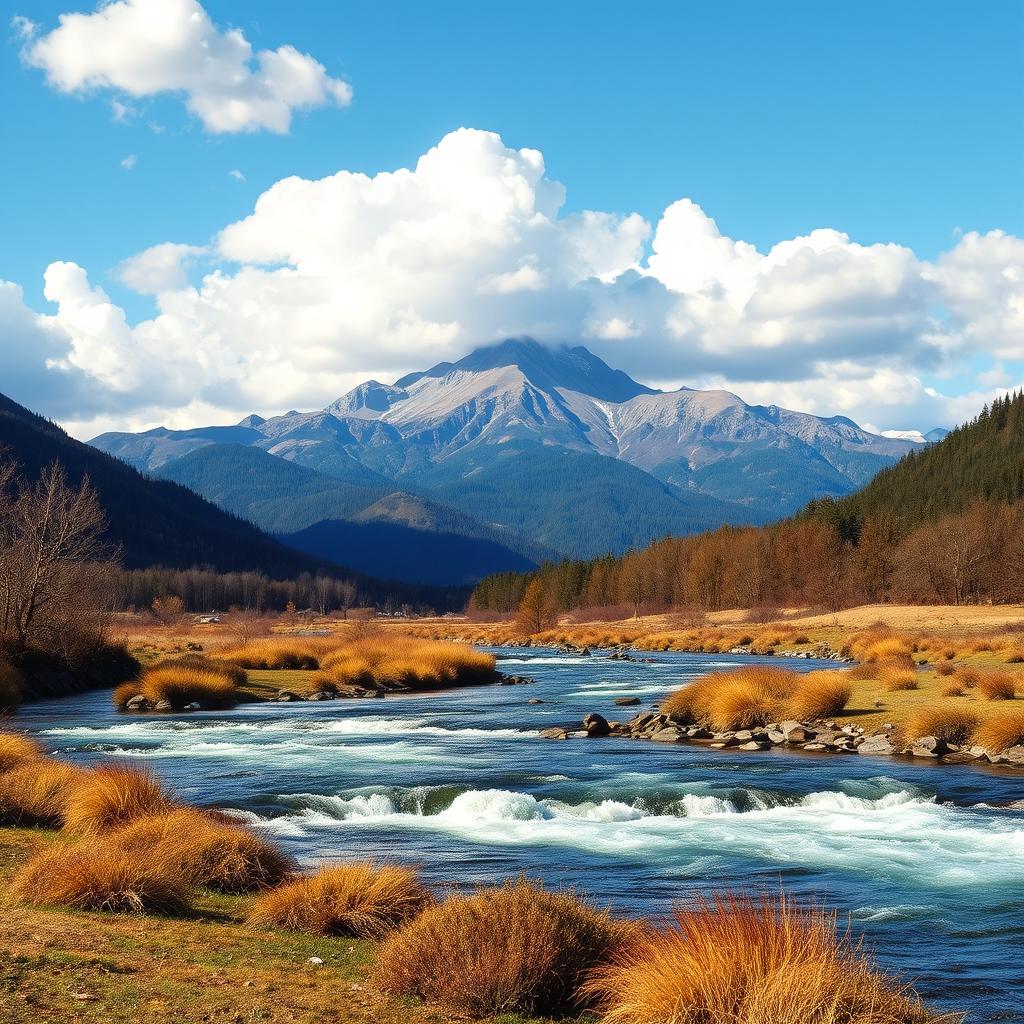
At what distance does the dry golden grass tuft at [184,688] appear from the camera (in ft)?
144

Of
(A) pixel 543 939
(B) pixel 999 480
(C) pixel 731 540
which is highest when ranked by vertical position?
(B) pixel 999 480

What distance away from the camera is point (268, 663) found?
63844mm

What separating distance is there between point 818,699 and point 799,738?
297 cm

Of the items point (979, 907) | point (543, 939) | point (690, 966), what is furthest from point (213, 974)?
point (979, 907)

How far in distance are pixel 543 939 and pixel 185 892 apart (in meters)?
5.74

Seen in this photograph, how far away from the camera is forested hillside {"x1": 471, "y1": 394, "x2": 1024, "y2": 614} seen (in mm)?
116250

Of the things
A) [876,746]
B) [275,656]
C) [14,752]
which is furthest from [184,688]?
[876,746]

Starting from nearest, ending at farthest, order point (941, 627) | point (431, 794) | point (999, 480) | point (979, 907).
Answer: point (979, 907), point (431, 794), point (941, 627), point (999, 480)

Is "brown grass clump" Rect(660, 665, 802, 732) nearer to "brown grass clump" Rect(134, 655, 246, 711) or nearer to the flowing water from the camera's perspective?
the flowing water

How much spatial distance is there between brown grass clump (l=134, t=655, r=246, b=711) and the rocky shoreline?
17.9 metres

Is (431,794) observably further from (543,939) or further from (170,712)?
(170,712)

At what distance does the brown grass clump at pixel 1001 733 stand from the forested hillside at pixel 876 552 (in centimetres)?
9114

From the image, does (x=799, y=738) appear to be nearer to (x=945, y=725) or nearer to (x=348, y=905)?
(x=945, y=725)

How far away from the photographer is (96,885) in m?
12.6
